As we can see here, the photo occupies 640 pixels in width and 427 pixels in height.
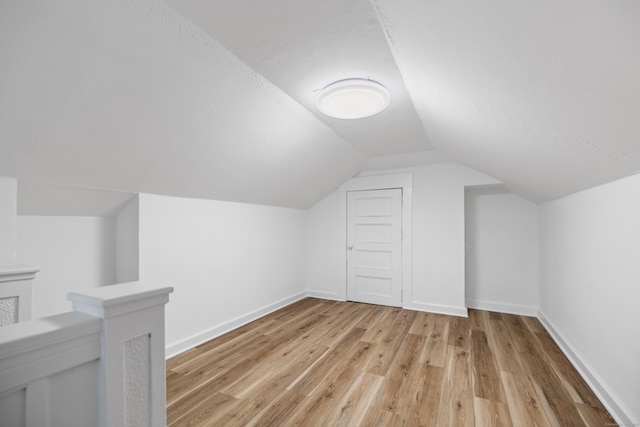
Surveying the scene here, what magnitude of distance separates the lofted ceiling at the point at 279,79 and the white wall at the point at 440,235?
134 cm

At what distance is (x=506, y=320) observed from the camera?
3.53 m

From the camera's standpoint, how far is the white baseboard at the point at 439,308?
146 inches

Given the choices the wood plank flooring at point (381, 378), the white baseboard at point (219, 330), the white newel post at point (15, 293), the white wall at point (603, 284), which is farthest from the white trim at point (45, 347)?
the white wall at point (603, 284)

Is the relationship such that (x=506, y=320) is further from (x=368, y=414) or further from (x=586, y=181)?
(x=368, y=414)

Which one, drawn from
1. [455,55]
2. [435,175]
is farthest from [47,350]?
[435,175]

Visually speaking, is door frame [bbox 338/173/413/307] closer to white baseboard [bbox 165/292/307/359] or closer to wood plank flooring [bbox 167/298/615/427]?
wood plank flooring [bbox 167/298/615/427]

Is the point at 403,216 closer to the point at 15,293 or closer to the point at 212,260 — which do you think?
the point at 212,260

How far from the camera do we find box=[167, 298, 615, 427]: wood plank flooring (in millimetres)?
1802

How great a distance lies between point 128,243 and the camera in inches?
96.3

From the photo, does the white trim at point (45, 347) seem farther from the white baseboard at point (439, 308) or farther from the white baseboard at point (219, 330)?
the white baseboard at point (439, 308)

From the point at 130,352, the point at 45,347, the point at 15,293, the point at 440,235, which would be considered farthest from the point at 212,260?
the point at 440,235

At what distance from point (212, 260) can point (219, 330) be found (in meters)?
0.77

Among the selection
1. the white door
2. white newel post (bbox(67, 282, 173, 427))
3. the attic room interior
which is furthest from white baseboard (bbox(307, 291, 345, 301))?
white newel post (bbox(67, 282, 173, 427))

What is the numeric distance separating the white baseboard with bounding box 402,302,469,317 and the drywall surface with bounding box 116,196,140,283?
336 centimetres
